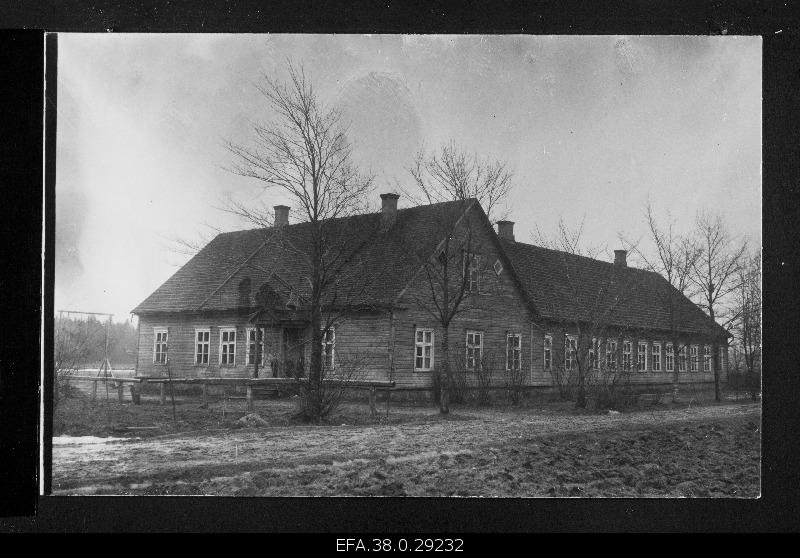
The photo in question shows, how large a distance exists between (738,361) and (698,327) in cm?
53

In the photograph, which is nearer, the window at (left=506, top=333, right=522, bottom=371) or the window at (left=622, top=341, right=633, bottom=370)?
the window at (left=506, top=333, right=522, bottom=371)

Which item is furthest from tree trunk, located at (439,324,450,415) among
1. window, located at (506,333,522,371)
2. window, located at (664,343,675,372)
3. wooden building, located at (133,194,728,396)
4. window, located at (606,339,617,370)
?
window, located at (664,343,675,372)

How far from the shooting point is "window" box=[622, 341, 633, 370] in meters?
5.96

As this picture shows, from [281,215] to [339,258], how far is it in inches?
24.3

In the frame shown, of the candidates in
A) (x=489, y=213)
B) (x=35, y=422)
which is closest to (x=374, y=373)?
(x=489, y=213)

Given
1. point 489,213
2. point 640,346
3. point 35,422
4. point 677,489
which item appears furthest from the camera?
point 640,346

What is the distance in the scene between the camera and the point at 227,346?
598 cm

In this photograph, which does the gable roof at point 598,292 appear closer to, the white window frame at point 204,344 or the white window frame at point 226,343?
the white window frame at point 226,343

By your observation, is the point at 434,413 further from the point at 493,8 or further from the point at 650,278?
the point at 493,8

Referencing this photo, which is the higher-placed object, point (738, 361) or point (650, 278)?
point (650, 278)

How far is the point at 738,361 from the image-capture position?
5656 millimetres

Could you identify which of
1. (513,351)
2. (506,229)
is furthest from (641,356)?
(506,229)

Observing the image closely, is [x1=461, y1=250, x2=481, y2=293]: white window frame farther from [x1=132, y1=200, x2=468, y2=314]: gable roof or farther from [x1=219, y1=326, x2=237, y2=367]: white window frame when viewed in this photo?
[x1=219, y1=326, x2=237, y2=367]: white window frame

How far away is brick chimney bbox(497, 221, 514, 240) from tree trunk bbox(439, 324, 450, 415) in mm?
928
